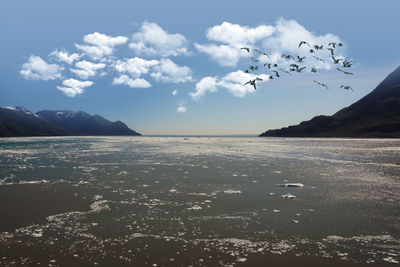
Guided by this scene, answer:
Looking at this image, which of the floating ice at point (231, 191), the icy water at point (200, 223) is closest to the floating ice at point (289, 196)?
the icy water at point (200, 223)

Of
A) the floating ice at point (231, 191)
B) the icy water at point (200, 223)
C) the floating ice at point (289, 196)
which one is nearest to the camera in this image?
the icy water at point (200, 223)

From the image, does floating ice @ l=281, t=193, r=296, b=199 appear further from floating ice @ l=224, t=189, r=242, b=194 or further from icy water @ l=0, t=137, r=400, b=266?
floating ice @ l=224, t=189, r=242, b=194

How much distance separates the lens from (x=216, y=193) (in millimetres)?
17312

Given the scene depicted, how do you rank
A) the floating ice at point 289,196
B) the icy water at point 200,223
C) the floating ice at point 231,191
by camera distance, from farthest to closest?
the floating ice at point 231,191, the floating ice at point 289,196, the icy water at point 200,223

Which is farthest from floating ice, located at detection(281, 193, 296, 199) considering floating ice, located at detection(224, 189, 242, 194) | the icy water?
floating ice, located at detection(224, 189, 242, 194)

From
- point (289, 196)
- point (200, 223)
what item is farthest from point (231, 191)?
point (200, 223)

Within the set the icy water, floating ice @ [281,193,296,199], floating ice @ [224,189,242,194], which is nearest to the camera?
the icy water

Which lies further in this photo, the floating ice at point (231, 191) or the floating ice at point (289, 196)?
the floating ice at point (231, 191)

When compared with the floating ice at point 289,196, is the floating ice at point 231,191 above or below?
below

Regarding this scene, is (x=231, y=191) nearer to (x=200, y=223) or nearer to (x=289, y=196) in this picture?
(x=289, y=196)

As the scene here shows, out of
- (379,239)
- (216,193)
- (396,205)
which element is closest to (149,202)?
(216,193)

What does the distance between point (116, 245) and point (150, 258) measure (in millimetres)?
1596

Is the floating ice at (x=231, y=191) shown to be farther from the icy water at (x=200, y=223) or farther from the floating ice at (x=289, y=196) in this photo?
the floating ice at (x=289, y=196)

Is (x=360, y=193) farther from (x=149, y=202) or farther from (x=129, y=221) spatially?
(x=129, y=221)
